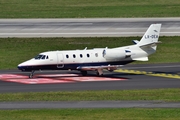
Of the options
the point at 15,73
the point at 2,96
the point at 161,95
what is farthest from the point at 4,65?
the point at 161,95

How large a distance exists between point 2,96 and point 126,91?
31.8 ft

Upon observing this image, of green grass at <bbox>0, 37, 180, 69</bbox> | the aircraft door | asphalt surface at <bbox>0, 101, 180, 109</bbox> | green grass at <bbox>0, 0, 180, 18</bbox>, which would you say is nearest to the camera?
asphalt surface at <bbox>0, 101, 180, 109</bbox>

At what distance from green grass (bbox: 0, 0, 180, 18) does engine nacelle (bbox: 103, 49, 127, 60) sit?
162ft

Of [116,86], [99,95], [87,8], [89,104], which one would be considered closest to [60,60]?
[116,86]

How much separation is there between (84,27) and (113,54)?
34.7m

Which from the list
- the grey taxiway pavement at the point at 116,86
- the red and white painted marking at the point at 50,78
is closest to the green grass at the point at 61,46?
the grey taxiway pavement at the point at 116,86

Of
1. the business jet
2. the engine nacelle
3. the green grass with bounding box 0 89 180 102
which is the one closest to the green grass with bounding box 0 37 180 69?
the business jet

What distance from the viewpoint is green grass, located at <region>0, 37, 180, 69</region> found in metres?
68.9

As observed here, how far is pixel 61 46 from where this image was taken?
7531 cm

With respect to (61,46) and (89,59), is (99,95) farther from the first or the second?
(61,46)

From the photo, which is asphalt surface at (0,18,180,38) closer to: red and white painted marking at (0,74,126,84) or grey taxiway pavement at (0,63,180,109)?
grey taxiway pavement at (0,63,180,109)

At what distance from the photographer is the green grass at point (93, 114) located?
120ft

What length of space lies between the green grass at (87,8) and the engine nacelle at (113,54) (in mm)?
49467

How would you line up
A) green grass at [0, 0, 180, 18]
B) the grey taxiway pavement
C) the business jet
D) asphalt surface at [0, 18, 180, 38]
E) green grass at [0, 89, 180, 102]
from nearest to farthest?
the grey taxiway pavement < green grass at [0, 89, 180, 102] < the business jet < asphalt surface at [0, 18, 180, 38] < green grass at [0, 0, 180, 18]
